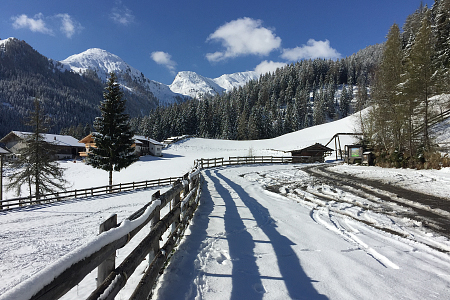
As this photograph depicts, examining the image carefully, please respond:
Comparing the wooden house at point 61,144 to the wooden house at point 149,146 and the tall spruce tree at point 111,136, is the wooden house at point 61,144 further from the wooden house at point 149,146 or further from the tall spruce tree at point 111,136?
the tall spruce tree at point 111,136

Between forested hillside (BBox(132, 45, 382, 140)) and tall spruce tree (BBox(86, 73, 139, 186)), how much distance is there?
180ft

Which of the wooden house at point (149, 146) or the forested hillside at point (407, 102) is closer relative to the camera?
the forested hillside at point (407, 102)

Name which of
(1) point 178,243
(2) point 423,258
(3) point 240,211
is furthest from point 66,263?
(3) point 240,211

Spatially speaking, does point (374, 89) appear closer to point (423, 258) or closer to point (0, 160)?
point (423, 258)

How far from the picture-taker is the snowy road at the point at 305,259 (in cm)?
310

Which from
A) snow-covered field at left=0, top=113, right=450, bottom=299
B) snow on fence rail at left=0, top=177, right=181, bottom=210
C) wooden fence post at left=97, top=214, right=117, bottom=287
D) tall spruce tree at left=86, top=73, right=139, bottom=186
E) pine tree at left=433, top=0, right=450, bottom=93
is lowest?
snow on fence rail at left=0, top=177, right=181, bottom=210

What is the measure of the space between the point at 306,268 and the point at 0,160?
25.7m

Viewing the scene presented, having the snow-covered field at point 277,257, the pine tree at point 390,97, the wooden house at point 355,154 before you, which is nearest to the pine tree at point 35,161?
the snow-covered field at point 277,257

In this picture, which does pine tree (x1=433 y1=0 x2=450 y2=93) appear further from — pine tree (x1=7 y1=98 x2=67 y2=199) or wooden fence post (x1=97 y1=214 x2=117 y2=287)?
pine tree (x1=7 y1=98 x2=67 y2=199)

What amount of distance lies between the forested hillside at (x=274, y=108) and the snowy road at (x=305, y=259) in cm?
5885

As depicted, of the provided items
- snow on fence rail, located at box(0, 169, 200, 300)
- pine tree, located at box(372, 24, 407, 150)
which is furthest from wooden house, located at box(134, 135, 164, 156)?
snow on fence rail, located at box(0, 169, 200, 300)

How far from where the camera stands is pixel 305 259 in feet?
13.2

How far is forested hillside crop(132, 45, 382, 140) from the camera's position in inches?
3297

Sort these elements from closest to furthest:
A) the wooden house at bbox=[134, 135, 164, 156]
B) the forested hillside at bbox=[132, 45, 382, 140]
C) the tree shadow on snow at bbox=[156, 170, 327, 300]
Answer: the tree shadow on snow at bbox=[156, 170, 327, 300], the wooden house at bbox=[134, 135, 164, 156], the forested hillside at bbox=[132, 45, 382, 140]
